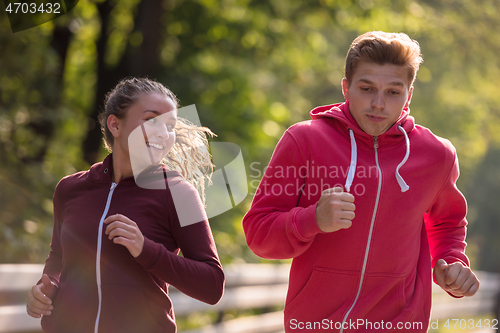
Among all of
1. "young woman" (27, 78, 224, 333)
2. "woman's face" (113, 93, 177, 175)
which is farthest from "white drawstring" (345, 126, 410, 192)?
"woman's face" (113, 93, 177, 175)

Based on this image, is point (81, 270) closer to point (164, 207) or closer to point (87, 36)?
point (164, 207)

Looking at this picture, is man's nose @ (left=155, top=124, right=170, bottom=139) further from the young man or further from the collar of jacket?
the collar of jacket

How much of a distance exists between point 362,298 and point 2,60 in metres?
6.01

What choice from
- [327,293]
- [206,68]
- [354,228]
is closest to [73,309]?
[327,293]

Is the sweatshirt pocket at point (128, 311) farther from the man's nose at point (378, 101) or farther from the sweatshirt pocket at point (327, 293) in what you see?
the man's nose at point (378, 101)

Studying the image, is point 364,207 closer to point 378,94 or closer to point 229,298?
point 378,94

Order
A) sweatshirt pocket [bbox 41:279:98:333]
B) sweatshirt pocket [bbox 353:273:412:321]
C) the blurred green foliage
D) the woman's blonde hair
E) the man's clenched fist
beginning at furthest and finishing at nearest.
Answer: the blurred green foliage, the woman's blonde hair, sweatshirt pocket [bbox 353:273:412:321], sweatshirt pocket [bbox 41:279:98:333], the man's clenched fist

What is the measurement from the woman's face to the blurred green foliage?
396 centimetres

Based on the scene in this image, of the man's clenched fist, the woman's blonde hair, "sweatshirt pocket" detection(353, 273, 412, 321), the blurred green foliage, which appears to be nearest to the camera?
the man's clenched fist

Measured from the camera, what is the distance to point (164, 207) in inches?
102

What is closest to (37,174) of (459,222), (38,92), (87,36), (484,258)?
(38,92)

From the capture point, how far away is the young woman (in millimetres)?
2465

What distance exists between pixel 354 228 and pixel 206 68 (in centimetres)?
707

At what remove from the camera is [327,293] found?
8.77ft
